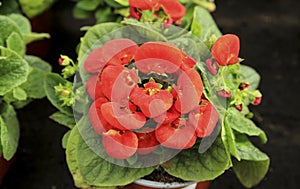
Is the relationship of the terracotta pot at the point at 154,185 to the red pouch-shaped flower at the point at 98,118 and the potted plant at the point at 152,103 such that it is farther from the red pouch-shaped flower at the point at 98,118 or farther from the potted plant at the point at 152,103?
the red pouch-shaped flower at the point at 98,118

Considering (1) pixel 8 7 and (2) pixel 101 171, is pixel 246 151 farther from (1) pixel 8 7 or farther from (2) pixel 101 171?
(1) pixel 8 7

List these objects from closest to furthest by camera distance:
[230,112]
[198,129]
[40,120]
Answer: [198,129], [230,112], [40,120]

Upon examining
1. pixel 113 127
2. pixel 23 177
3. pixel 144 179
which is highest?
pixel 113 127

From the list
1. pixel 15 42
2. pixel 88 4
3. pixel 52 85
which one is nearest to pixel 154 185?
pixel 52 85

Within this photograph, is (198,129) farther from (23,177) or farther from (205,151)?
(23,177)

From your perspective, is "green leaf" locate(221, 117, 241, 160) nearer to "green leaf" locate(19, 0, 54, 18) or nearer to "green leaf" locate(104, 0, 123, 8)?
"green leaf" locate(104, 0, 123, 8)

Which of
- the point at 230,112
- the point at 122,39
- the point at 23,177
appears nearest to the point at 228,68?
the point at 230,112
